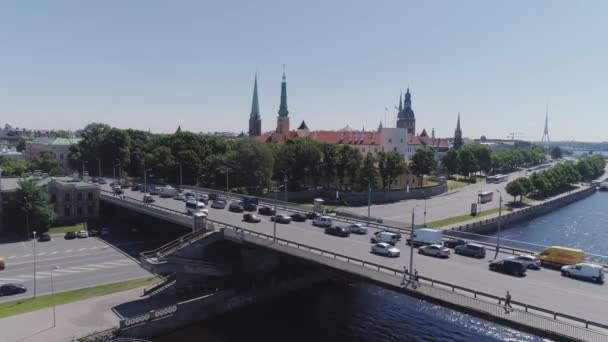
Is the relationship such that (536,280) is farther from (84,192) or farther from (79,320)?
(84,192)

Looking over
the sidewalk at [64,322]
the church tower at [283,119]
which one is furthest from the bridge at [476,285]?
the church tower at [283,119]

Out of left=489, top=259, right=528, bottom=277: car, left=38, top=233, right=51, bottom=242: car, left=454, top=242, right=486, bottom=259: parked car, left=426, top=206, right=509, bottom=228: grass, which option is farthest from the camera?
left=426, top=206, right=509, bottom=228: grass

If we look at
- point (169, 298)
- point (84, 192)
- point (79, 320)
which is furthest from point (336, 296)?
point (84, 192)

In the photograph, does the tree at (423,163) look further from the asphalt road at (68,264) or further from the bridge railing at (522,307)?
the bridge railing at (522,307)

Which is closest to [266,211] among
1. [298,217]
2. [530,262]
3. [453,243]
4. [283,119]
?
[298,217]

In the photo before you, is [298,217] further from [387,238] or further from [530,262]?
[530,262]

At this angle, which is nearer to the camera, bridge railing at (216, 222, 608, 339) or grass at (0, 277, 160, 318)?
bridge railing at (216, 222, 608, 339)

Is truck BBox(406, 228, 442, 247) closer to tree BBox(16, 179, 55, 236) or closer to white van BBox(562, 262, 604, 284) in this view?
white van BBox(562, 262, 604, 284)

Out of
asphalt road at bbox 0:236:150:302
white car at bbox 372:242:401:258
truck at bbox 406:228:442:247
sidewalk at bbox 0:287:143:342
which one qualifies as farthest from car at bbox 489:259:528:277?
asphalt road at bbox 0:236:150:302
